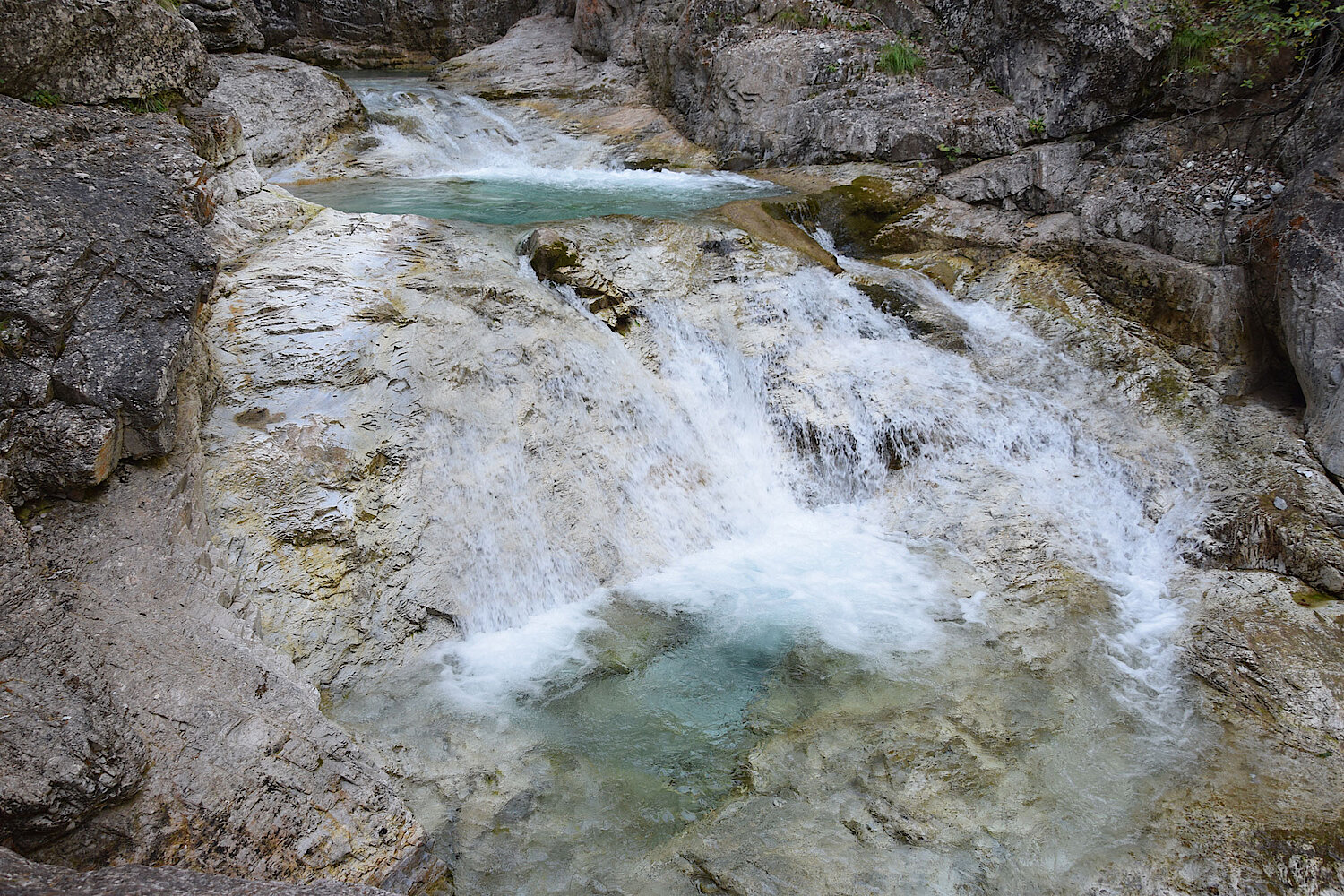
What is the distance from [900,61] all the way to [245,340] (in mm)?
8359

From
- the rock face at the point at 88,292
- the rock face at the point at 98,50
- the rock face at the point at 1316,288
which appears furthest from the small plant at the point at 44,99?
the rock face at the point at 1316,288

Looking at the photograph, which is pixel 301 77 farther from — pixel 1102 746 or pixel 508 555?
pixel 1102 746

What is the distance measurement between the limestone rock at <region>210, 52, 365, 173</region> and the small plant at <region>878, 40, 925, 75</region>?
6988mm

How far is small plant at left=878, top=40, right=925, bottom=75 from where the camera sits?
31.7 ft

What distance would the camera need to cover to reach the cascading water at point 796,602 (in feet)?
11.2

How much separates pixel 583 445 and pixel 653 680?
1.85 metres

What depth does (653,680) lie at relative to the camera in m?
4.33

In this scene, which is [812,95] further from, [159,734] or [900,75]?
[159,734]

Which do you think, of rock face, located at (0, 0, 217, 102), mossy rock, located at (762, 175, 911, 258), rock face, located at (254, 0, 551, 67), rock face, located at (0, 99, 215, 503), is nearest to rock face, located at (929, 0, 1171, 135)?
mossy rock, located at (762, 175, 911, 258)

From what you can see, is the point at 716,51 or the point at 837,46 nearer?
the point at 837,46

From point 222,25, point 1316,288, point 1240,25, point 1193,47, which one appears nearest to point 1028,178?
point 1193,47

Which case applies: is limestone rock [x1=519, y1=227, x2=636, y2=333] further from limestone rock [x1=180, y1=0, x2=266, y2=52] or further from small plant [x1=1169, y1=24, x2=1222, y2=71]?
limestone rock [x1=180, y1=0, x2=266, y2=52]

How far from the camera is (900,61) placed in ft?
31.6

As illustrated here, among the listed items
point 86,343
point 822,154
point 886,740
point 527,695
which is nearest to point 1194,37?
point 822,154
